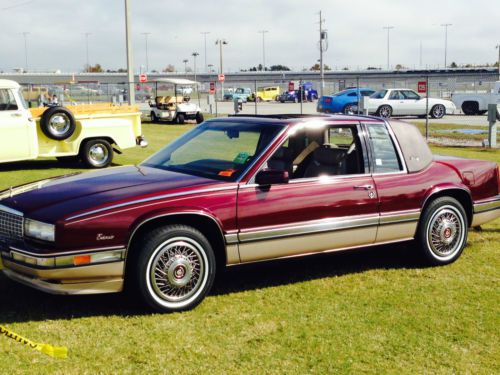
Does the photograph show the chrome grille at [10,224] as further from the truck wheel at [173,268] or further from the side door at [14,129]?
the side door at [14,129]

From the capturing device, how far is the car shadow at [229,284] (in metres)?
4.82

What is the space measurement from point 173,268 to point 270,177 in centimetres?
107

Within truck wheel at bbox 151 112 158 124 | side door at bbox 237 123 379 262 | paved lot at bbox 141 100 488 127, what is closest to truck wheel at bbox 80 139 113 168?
side door at bbox 237 123 379 262

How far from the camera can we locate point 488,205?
6523 millimetres

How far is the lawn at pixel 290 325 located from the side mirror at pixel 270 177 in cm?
70

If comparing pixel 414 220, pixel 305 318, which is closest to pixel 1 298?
pixel 305 318

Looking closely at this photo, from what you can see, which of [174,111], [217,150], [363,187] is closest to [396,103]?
[174,111]

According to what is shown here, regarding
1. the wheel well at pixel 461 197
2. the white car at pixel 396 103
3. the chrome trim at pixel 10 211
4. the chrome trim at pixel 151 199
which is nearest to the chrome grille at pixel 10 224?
the chrome trim at pixel 10 211

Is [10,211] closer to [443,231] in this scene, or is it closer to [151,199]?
[151,199]

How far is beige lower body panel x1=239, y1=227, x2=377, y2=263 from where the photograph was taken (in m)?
5.08

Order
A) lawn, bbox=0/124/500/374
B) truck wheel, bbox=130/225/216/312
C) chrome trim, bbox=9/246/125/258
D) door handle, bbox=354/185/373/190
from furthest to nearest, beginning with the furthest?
door handle, bbox=354/185/373/190 < truck wheel, bbox=130/225/216/312 < chrome trim, bbox=9/246/125/258 < lawn, bbox=0/124/500/374

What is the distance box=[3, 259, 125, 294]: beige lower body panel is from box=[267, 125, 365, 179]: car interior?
1841mm

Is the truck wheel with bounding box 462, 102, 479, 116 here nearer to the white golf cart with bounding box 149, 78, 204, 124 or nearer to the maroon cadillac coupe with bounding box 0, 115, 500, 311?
the white golf cart with bounding box 149, 78, 204, 124

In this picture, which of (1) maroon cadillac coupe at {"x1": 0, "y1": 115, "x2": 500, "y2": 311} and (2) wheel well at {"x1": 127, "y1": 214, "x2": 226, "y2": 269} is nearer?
(1) maroon cadillac coupe at {"x1": 0, "y1": 115, "x2": 500, "y2": 311}
